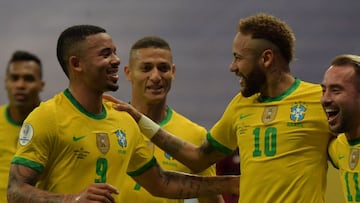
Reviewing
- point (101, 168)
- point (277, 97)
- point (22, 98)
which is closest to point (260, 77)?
point (277, 97)

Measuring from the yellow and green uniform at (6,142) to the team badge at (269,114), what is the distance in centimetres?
285

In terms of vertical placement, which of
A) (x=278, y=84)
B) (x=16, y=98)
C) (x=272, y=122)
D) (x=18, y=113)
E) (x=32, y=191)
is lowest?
(x=32, y=191)

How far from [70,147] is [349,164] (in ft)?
5.66

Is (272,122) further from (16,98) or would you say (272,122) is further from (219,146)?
(16,98)

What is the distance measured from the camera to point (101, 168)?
4.91 metres

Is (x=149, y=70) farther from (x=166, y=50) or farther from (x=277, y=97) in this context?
(x=277, y=97)

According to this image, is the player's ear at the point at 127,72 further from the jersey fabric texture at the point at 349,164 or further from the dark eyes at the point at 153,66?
the jersey fabric texture at the point at 349,164

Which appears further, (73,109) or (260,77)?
(260,77)

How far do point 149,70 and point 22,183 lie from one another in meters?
2.57

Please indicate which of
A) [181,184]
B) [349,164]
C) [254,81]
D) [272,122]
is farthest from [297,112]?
[181,184]

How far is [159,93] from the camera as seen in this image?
22.7 feet

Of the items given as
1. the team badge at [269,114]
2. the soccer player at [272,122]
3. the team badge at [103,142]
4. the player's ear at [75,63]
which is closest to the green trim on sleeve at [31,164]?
the team badge at [103,142]

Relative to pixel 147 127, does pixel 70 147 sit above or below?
below

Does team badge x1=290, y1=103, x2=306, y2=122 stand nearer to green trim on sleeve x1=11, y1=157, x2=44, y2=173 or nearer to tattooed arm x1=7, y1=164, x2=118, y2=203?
tattooed arm x1=7, y1=164, x2=118, y2=203
